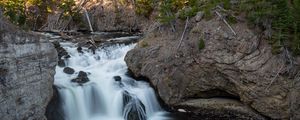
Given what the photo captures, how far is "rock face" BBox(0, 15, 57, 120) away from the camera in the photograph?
10516mm

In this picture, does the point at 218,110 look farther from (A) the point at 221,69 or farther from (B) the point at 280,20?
(B) the point at 280,20

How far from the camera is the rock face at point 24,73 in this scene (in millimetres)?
10516

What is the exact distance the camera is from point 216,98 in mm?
13945

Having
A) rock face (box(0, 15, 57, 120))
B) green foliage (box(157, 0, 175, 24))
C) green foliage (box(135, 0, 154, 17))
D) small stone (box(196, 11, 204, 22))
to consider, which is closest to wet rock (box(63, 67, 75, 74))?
rock face (box(0, 15, 57, 120))

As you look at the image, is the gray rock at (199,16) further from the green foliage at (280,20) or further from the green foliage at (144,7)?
the green foliage at (144,7)

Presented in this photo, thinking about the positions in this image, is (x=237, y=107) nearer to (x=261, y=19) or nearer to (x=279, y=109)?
(x=279, y=109)

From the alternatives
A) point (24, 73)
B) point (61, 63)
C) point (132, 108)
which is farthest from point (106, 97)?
point (24, 73)

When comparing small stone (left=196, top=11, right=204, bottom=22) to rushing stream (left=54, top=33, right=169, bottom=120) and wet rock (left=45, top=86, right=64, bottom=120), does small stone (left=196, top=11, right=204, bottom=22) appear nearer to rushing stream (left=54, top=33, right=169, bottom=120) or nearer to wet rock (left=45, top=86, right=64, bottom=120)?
rushing stream (left=54, top=33, right=169, bottom=120)

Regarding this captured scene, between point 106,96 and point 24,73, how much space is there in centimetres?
352

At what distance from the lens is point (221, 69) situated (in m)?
13.3

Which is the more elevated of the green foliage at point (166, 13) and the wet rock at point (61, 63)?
the green foliage at point (166, 13)

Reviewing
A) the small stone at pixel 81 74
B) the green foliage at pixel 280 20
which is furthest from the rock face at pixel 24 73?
the green foliage at pixel 280 20

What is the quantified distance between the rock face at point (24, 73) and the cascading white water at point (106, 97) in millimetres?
1338

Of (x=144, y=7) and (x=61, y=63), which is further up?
(x=144, y=7)
